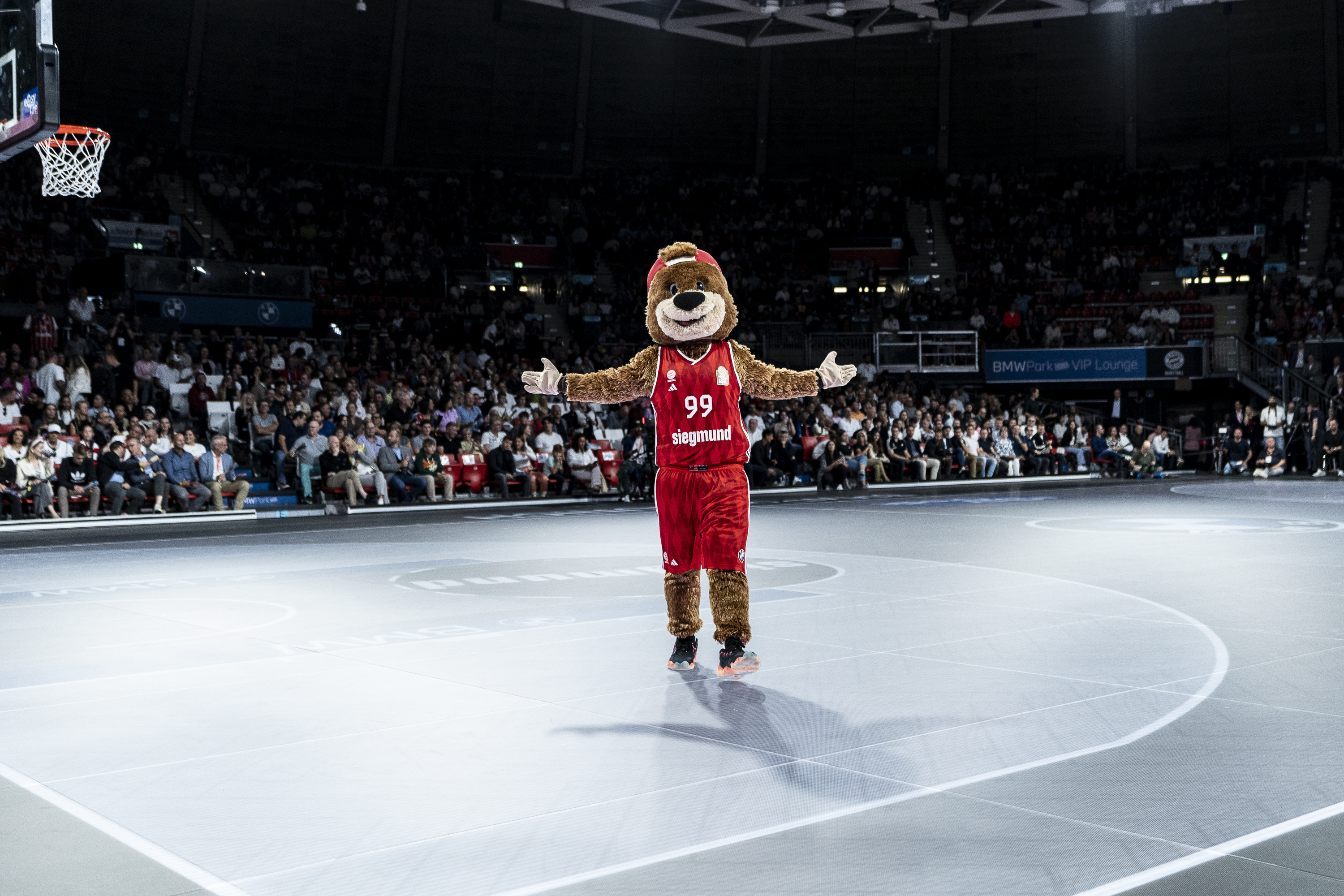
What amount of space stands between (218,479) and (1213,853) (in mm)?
15500

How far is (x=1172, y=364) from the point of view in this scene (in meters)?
29.7

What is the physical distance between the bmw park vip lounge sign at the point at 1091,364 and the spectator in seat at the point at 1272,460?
4.56 metres

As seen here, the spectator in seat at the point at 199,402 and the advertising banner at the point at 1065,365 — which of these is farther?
the advertising banner at the point at 1065,365

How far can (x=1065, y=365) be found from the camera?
30.1 m

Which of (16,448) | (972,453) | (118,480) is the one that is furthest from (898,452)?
(16,448)

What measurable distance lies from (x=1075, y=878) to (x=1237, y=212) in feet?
117

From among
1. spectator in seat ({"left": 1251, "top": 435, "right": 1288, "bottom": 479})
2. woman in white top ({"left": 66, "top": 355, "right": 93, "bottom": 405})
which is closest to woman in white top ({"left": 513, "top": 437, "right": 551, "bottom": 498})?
woman in white top ({"left": 66, "top": 355, "right": 93, "bottom": 405})

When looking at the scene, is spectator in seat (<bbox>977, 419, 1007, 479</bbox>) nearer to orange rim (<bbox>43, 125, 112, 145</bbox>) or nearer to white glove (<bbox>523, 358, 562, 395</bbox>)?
orange rim (<bbox>43, 125, 112, 145</bbox>)

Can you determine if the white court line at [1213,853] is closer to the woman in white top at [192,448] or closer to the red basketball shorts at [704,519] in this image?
the red basketball shorts at [704,519]

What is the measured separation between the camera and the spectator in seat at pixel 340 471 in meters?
17.7

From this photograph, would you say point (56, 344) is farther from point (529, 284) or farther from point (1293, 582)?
point (1293, 582)

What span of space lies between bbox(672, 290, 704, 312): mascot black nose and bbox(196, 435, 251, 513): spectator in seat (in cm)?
1197

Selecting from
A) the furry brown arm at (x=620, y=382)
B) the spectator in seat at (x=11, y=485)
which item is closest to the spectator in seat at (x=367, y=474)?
the spectator in seat at (x=11, y=485)

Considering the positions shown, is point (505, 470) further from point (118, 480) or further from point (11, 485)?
point (11, 485)
